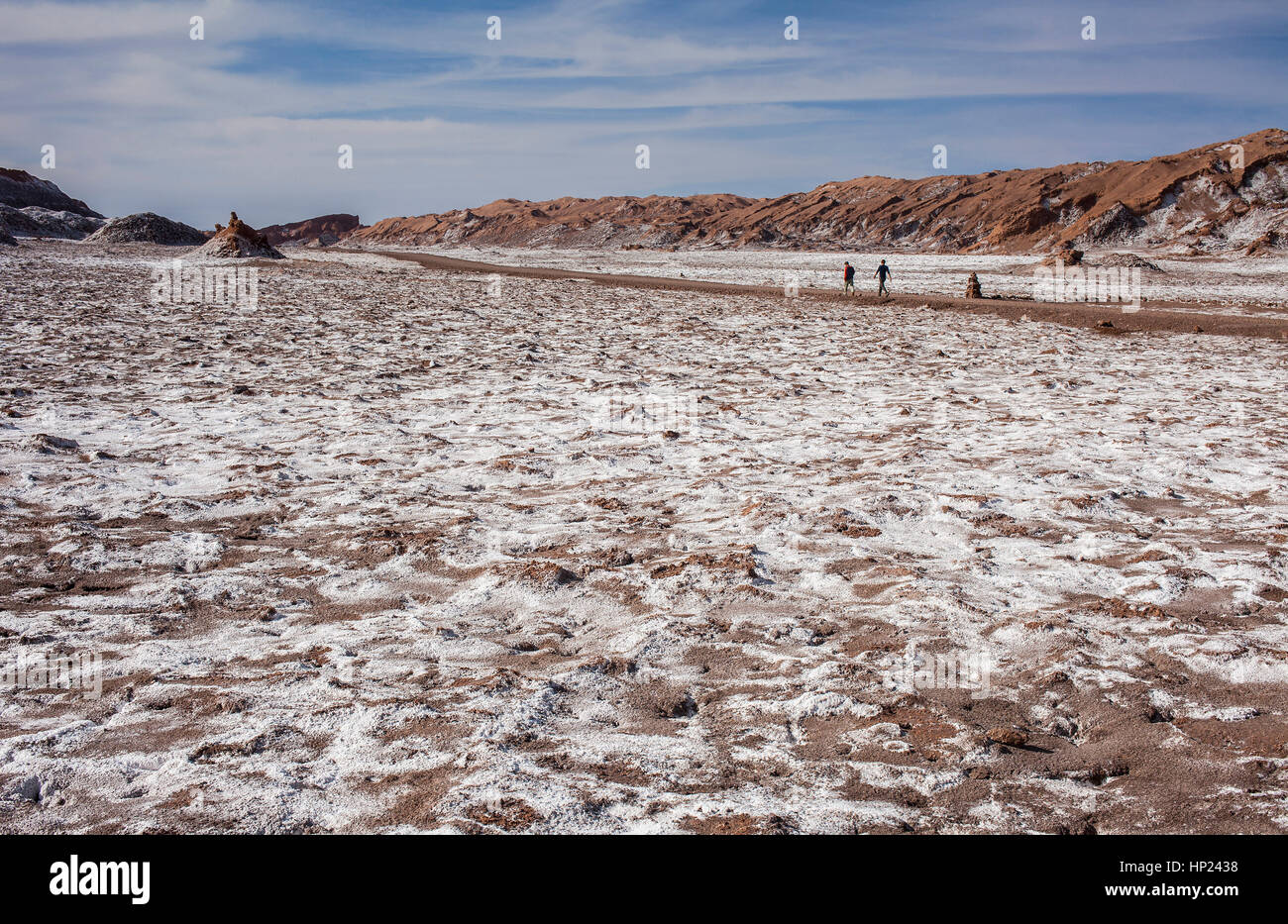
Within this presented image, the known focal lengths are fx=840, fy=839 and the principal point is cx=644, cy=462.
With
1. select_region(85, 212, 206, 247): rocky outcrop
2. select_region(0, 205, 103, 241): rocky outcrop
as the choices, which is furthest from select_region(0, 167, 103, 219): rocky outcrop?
select_region(85, 212, 206, 247): rocky outcrop

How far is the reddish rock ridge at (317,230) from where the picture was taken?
152 metres

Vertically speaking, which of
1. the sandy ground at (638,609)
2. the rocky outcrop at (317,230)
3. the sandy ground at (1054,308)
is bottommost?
the sandy ground at (638,609)

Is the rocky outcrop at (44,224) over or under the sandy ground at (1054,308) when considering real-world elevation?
over

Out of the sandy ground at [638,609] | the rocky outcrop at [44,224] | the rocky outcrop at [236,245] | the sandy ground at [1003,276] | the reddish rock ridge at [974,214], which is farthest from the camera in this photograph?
the reddish rock ridge at [974,214]

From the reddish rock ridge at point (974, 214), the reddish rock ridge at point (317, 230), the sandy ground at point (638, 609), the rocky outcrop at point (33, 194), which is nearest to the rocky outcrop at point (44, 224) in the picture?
the rocky outcrop at point (33, 194)

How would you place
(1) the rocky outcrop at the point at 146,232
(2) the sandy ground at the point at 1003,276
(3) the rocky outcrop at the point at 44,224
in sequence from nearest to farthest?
(2) the sandy ground at the point at 1003,276 < (1) the rocky outcrop at the point at 146,232 < (3) the rocky outcrop at the point at 44,224

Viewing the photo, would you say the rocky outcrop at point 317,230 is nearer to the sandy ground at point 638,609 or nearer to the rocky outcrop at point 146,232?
the rocky outcrop at point 146,232

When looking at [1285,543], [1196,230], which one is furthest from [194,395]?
[1196,230]

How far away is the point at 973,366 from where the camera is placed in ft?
43.8

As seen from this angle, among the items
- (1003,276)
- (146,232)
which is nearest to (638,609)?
(1003,276)

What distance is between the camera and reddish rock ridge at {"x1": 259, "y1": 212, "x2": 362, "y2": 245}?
152250 millimetres

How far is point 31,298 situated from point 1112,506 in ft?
72.3

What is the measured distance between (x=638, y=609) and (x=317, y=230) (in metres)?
173

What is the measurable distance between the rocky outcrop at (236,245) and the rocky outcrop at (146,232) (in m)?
12.7
